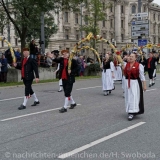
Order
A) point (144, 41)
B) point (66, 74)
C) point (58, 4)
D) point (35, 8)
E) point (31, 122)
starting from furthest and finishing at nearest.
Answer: point (144, 41) < point (58, 4) < point (35, 8) < point (66, 74) < point (31, 122)

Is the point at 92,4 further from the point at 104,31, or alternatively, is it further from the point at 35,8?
the point at 104,31

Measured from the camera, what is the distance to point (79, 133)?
296 inches

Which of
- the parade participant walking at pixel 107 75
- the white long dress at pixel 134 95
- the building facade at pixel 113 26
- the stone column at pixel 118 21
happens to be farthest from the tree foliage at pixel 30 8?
the stone column at pixel 118 21

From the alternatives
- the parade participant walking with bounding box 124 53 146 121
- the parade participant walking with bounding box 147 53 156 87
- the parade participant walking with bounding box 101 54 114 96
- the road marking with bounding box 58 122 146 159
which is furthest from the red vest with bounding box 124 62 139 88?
the parade participant walking with bounding box 147 53 156 87

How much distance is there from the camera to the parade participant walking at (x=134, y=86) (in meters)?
9.06

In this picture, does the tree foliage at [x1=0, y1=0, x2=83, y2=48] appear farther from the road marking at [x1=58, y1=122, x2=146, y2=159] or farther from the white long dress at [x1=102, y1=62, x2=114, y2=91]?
the road marking at [x1=58, y1=122, x2=146, y2=159]

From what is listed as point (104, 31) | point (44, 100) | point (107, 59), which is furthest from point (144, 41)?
point (104, 31)

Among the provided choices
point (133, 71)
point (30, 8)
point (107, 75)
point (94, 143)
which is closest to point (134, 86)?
point (133, 71)

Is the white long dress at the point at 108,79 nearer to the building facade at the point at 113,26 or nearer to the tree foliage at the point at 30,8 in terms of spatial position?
the tree foliage at the point at 30,8

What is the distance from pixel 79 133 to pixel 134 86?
7.97ft

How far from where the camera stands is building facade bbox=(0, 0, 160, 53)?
81.4 m

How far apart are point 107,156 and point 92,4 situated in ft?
121

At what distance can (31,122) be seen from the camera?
884 centimetres

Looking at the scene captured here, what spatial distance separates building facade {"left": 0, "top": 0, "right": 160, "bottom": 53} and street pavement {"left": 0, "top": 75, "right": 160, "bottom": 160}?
6806cm
